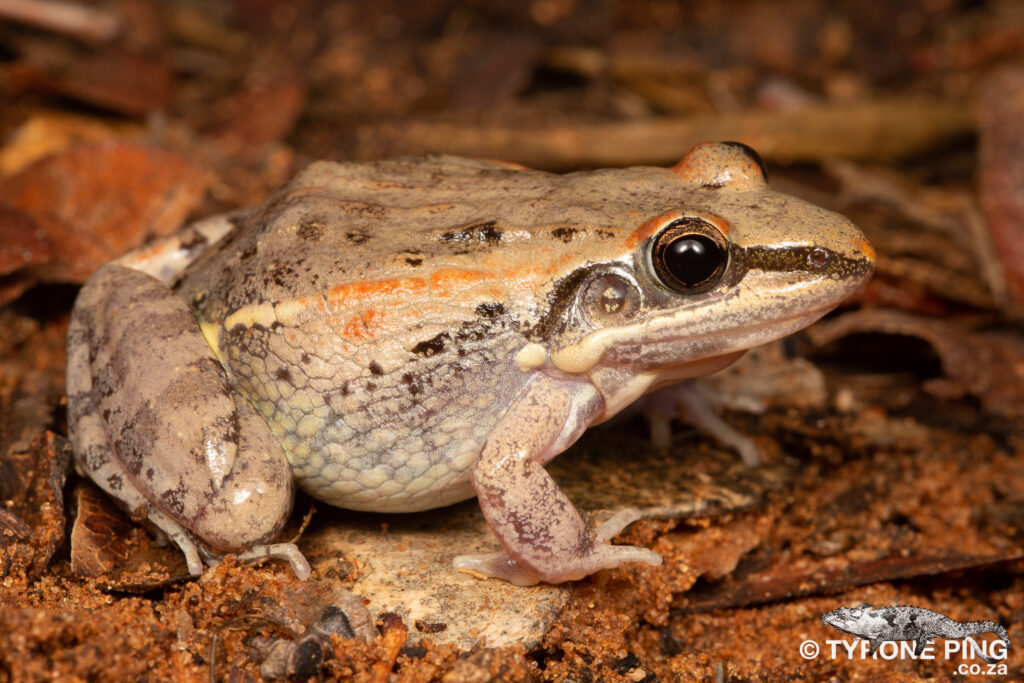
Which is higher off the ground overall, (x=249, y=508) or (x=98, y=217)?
(x=98, y=217)

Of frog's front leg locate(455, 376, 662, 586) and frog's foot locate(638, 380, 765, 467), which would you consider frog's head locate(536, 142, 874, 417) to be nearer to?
frog's front leg locate(455, 376, 662, 586)

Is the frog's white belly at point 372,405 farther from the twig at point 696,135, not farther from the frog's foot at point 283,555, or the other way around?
the twig at point 696,135

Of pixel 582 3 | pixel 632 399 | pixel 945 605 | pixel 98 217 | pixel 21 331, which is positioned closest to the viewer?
pixel 632 399

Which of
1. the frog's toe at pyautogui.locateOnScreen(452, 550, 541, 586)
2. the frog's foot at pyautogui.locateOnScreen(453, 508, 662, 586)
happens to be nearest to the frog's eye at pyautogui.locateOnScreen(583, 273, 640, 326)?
the frog's foot at pyautogui.locateOnScreen(453, 508, 662, 586)

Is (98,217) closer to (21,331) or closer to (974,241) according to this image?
(21,331)

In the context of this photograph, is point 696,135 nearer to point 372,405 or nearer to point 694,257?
point 694,257

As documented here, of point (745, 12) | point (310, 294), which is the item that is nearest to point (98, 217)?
point (310, 294)

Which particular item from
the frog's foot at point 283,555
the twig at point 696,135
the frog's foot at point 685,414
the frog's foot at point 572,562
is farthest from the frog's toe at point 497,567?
the twig at point 696,135
